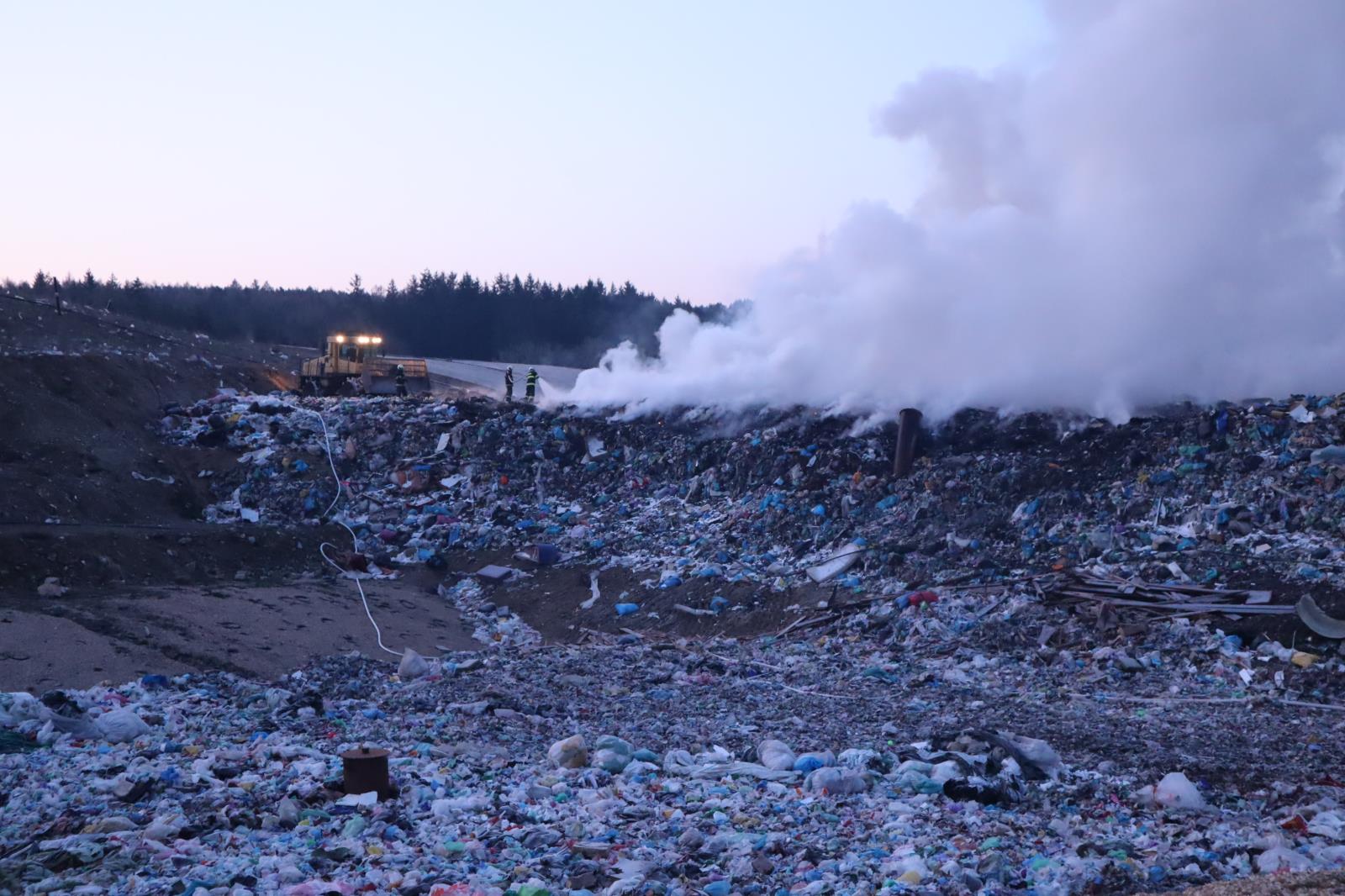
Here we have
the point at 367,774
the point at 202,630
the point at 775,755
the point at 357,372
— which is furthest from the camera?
the point at 357,372

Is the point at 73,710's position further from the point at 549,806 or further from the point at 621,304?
the point at 621,304

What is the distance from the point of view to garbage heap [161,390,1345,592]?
9.09 m

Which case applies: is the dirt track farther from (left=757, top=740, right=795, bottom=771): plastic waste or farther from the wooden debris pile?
the wooden debris pile

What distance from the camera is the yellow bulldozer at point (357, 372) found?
2073 centimetres

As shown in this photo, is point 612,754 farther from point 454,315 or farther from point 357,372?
point 454,315

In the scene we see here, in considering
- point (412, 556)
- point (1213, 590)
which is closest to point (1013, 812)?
point (1213, 590)

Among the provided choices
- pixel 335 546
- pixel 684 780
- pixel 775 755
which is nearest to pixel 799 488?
pixel 335 546

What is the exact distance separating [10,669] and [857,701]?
594cm

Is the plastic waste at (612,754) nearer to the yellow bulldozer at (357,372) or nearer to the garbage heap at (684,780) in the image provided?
the garbage heap at (684,780)

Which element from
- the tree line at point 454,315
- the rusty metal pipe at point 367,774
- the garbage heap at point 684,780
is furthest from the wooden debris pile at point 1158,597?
the tree line at point 454,315

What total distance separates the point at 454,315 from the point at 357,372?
1250 inches

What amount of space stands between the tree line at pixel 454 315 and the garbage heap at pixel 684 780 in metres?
39.7

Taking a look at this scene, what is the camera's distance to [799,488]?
11.8m

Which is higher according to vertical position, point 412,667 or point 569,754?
point 569,754
